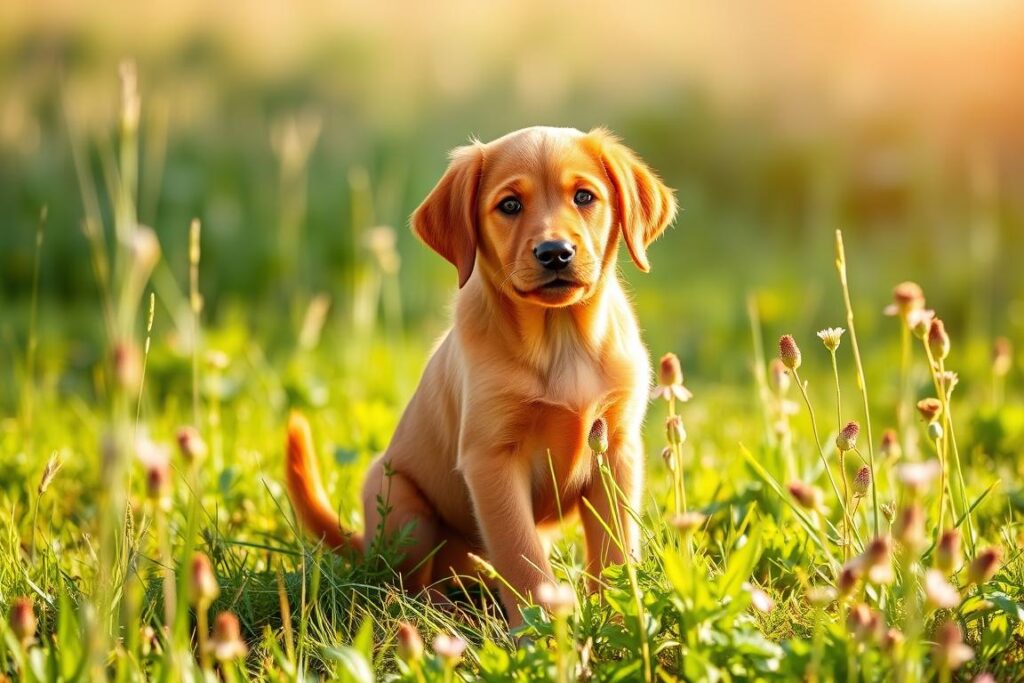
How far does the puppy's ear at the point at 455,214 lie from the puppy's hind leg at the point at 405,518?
1.75 feet

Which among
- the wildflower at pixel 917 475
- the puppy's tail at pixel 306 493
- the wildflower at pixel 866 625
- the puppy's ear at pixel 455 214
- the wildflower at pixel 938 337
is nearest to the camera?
the wildflower at pixel 917 475

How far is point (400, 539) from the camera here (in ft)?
8.73

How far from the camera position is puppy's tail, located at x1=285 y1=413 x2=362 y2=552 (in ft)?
9.47

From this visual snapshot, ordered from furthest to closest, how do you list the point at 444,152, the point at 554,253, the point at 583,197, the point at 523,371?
1. the point at 444,152
2. the point at 583,197
3. the point at 523,371
4. the point at 554,253

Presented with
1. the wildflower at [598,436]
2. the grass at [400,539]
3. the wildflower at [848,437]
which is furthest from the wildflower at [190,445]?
the wildflower at [848,437]

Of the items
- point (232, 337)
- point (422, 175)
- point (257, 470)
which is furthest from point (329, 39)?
point (257, 470)

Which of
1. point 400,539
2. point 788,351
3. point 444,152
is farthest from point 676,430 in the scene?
point 444,152

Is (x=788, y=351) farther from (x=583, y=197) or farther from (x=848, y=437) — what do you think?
(x=583, y=197)

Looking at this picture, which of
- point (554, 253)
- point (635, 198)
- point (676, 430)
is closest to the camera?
point (676, 430)

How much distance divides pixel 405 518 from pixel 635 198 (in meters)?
0.95

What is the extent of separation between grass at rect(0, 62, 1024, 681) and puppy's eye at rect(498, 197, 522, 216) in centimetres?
71

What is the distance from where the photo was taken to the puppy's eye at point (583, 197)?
2.69 meters

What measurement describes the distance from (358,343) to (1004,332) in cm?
308

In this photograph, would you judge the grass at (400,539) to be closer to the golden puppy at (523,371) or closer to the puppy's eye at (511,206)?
the golden puppy at (523,371)
